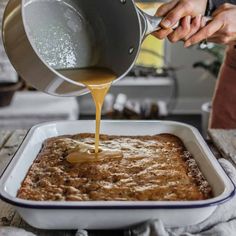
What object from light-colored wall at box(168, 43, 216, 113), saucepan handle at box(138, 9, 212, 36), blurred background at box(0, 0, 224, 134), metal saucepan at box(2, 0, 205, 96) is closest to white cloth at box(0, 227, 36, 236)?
metal saucepan at box(2, 0, 205, 96)

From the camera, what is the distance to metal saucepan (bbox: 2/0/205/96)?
2.93 feet

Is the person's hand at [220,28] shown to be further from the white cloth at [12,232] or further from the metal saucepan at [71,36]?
the white cloth at [12,232]

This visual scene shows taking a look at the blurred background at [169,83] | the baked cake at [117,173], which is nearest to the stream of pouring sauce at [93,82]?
the baked cake at [117,173]

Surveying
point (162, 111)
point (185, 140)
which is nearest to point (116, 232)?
point (185, 140)

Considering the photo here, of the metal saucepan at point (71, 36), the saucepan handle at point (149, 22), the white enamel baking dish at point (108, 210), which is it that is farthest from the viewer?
the saucepan handle at point (149, 22)

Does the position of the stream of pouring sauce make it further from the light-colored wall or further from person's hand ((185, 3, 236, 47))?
the light-colored wall

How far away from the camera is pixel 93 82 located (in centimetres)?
100

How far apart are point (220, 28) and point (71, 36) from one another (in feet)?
1.13

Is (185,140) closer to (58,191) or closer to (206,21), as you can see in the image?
(206,21)

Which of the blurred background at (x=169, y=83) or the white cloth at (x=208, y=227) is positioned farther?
the blurred background at (x=169, y=83)

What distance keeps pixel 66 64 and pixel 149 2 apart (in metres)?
1.91

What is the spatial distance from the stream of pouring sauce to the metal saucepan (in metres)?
0.01

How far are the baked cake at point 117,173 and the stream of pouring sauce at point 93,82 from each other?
0.01 metres

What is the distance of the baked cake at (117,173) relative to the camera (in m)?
0.83
